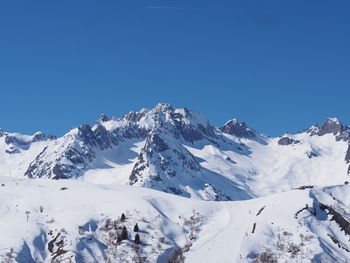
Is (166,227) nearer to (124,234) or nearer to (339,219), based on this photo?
(124,234)

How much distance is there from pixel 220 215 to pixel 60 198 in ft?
88.2

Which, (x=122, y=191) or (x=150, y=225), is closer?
(x=150, y=225)

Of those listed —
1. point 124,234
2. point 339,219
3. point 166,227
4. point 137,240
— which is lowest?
point 339,219

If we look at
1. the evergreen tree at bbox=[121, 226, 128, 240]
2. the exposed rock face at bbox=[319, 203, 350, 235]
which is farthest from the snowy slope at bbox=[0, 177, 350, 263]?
the evergreen tree at bbox=[121, 226, 128, 240]

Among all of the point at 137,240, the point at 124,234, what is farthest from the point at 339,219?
the point at 124,234

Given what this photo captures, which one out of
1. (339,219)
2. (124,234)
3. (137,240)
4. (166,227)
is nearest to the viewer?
(137,240)

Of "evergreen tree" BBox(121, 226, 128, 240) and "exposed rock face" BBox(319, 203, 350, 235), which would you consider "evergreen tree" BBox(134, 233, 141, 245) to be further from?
"exposed rock face" BBox(319, 203, 350, 235)

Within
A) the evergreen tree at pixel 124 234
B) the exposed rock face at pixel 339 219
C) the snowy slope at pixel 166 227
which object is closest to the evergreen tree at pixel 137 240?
the snowy slope at pixel 166 227

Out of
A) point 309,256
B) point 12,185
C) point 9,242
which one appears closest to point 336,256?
point 309,256

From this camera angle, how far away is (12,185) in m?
115

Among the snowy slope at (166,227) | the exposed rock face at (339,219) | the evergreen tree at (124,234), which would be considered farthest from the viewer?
the exposed rock face at (339,219)

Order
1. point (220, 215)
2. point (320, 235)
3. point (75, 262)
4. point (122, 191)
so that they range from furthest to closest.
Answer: point (122, 191)
point (220, 215)
point (320, 235)
point (75, 262)

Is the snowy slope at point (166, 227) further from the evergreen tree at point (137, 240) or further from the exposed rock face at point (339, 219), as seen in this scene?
the exposed rock face at point (339, 219)

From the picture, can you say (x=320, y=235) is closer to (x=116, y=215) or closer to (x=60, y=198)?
(x=116, y=215)
